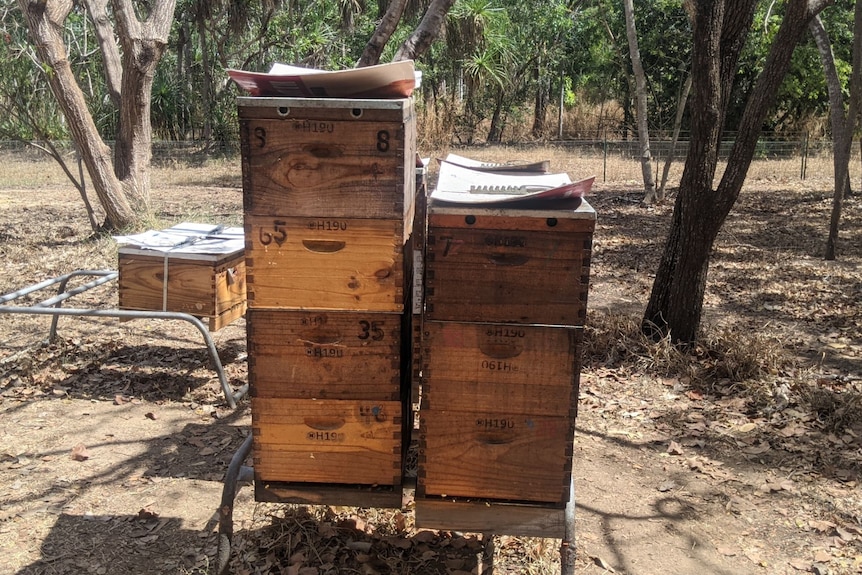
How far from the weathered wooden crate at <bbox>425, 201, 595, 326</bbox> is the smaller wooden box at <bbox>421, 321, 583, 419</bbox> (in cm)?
5

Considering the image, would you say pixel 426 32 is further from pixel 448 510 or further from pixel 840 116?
pixel 448 510

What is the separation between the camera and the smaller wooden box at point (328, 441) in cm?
277

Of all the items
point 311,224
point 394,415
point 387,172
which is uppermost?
point 387,172

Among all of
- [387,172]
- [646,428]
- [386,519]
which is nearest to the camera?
[387,172]

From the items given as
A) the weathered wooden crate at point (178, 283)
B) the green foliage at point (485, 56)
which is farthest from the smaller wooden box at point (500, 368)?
the green foliage at point (485, 56)

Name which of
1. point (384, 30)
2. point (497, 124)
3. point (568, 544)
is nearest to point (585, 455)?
point (568, 544)

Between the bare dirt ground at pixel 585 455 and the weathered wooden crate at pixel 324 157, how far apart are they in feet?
5.26

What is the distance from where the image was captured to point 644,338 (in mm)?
5605

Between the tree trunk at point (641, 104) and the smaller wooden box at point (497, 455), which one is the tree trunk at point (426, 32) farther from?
the tree trunk at point (641, 104)

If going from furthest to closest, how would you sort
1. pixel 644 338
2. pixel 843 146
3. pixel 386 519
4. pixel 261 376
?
1. pixel 843 146
2. pixel 644 338
3. pixel 386 519
4. pixel 261 376

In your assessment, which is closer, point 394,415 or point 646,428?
point 394,415

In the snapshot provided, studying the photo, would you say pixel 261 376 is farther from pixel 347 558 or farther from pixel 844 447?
pixel 844 447

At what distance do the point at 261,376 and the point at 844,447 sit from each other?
11.4 feet

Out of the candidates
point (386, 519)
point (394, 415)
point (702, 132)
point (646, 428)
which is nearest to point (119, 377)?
point (386, 519)
